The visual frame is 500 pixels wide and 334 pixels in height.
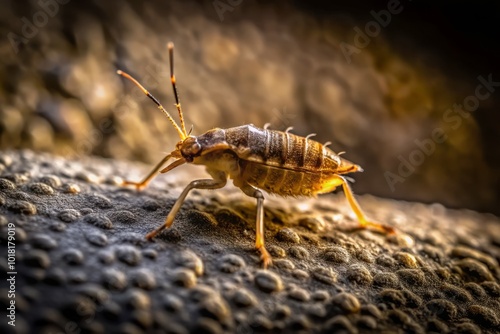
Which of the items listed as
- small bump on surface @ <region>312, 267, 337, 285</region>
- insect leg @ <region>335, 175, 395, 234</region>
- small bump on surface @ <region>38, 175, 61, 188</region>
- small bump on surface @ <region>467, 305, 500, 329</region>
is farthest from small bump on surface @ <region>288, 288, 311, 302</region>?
small bump on surface @ <region>38, 175, 61, 188</region>

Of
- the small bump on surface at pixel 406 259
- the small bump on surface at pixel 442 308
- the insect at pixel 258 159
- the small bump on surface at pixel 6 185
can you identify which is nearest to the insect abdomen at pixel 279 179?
the insect at pixel 258 159

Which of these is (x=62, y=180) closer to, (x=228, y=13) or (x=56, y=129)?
(x=56, y=129)

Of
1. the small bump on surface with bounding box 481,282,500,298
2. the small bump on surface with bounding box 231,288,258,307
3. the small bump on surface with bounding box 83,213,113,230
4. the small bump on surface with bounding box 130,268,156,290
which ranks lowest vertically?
the small bump on surface with bounding box 130,268,156,290

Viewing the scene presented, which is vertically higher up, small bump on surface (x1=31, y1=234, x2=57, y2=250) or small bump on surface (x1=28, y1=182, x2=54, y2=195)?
small bump on surface (x1=28, y1=182, x2=54, y2=195)

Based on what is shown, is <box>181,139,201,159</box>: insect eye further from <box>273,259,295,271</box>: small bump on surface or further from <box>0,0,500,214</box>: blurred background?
<box>0,0,500,214</box>: blurred background

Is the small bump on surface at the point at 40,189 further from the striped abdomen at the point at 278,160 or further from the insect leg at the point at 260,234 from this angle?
the insect leg at the point at 260,234

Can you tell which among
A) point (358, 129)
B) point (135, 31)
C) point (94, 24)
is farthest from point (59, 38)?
point (358, 129)
